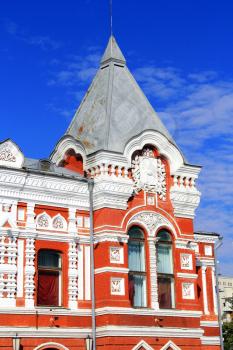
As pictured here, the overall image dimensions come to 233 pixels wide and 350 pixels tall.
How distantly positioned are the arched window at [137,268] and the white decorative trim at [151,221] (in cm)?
30

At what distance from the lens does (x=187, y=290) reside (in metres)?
24.3

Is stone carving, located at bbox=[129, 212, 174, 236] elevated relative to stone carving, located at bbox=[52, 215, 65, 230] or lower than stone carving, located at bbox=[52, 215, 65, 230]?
elevated

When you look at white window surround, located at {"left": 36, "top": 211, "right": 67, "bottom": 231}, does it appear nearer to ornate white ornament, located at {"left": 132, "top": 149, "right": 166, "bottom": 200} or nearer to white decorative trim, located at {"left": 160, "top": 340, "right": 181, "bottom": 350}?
ornate white ornament, located at {"left": 132, "top": 149, "right": 166, "bottom": 200}

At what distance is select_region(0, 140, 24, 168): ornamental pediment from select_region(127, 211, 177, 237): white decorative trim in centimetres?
453

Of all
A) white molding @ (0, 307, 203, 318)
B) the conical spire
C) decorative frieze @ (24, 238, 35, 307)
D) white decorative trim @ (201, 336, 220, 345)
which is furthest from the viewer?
white decorative trim @ (201, 336, 220, 345)

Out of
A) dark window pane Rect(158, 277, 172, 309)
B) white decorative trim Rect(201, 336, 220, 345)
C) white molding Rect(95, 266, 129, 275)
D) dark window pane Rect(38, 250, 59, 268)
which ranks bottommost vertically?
white decorative trim Rect(201, 336, 220, 345)

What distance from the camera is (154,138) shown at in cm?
2470

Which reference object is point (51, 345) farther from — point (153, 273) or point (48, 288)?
point (153, 273)

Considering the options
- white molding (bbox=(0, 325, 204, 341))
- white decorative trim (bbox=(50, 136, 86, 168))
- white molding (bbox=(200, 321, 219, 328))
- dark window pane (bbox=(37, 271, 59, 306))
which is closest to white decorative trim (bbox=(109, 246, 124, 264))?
dark window pane (bbox=(37, 271, 59, 306))

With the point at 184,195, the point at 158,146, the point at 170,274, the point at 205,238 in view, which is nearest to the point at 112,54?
the point at 158,146

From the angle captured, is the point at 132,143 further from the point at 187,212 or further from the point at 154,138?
the point at 187,212

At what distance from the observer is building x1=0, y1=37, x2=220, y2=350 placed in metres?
21.2

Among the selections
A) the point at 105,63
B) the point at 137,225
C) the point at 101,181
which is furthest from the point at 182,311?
the point at 105,63

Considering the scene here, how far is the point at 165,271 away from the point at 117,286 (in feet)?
8.53
